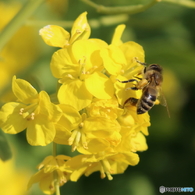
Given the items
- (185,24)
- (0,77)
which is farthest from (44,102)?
(185,24)

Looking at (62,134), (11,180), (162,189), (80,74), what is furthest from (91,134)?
(162,189)

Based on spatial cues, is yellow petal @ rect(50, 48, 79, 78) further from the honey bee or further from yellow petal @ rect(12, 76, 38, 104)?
the honey bee

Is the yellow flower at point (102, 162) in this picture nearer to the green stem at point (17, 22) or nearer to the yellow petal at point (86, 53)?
the yellow petal at point (86, 53)

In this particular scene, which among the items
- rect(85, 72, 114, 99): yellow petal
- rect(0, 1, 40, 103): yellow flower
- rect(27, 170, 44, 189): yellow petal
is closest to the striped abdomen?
rect(85, 72, 114, 99): yellow petal

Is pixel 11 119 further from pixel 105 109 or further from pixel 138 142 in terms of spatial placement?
pixel 138 142

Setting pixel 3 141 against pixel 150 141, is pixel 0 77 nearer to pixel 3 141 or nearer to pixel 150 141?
pixel 3 141

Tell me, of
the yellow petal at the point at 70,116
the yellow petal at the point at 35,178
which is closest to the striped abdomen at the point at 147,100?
the yellow petal at the point at 70,116
